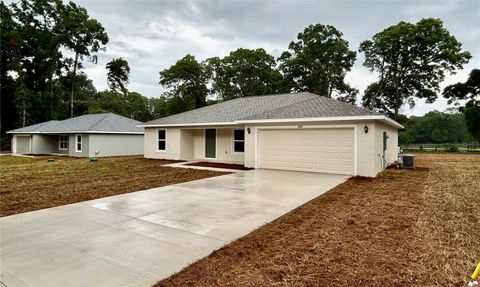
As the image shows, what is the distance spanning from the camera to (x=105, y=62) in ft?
128

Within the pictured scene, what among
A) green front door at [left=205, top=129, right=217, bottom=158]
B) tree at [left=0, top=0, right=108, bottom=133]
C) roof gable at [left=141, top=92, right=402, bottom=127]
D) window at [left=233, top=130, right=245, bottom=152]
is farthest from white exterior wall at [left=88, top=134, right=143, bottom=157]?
tree at [left=0, top=0, right=108, bottom=133]

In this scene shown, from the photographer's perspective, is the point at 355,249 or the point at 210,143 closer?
the point at 355,249

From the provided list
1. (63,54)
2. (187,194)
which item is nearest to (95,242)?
(187,194)

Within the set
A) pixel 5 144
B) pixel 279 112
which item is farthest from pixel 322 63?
pixel 5 144

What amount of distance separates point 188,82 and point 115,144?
17.8 meters

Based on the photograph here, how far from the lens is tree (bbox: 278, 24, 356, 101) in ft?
109

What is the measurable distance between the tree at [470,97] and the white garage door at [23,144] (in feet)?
148

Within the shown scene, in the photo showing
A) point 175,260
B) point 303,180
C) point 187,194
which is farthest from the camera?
point 303,180

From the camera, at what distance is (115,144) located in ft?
70.3

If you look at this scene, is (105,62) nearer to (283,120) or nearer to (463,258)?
(283,120)

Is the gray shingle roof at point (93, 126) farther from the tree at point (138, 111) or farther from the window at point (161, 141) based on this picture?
the tree at point (138, 111)

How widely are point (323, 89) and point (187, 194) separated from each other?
30347 millimetres

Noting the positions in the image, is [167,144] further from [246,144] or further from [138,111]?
[138,111]

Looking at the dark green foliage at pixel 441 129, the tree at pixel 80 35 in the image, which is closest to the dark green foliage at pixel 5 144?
the tree at pixel 80 35
